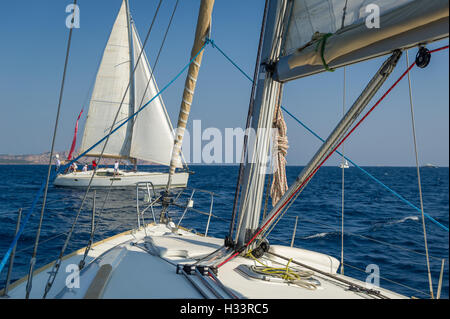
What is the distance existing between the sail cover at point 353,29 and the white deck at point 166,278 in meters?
1.74

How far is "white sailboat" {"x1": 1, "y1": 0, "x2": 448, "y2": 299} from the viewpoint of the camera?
230cm

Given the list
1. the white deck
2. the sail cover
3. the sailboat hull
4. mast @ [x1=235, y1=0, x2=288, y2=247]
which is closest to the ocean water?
the white deck

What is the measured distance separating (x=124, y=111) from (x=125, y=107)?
286 mm

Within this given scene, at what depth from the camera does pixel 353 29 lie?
239 cm

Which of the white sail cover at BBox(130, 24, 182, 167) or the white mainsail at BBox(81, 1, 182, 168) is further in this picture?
the white sail cover at BBox(130, 24, 182, 167)

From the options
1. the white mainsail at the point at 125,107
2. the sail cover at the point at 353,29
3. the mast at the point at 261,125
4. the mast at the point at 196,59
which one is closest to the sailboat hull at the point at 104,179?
the white mainsail at the point at 125,107

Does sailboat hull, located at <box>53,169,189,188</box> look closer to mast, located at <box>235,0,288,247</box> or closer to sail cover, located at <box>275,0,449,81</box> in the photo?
mast, located at <box>235,0,288,247</box>

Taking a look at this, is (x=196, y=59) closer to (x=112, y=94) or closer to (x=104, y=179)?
(x=112, y=94)

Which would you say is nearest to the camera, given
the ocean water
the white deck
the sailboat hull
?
the white deck

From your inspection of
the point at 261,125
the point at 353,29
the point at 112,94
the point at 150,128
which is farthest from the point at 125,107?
the point at 353,29

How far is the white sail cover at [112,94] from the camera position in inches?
853

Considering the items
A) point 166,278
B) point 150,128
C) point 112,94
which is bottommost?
point 166,278

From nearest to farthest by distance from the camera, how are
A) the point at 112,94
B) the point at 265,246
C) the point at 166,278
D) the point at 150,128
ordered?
the point at 166,278 < the point at 265,246 < the point at 112,94 < the point at 150,128

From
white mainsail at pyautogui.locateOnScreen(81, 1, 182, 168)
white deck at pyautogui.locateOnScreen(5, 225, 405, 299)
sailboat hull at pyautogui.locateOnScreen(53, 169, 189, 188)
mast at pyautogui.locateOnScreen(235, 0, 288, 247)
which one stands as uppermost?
white mainsail at pyautogui.locateOnScreen(81, 1, 182, 168)
